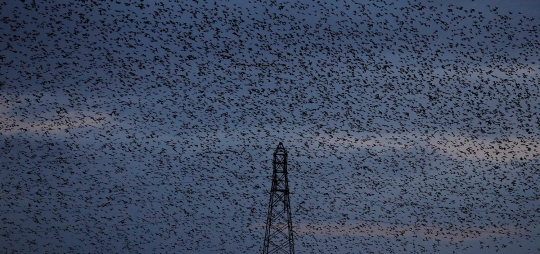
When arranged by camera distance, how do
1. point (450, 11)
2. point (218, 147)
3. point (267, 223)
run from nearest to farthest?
point (450, 11), point (218, 147), point (267, 223)

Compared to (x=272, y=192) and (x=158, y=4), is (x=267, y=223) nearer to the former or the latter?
(x=272, y=192)

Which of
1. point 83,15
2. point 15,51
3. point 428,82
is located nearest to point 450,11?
point 428,82

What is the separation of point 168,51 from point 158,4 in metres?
2.26

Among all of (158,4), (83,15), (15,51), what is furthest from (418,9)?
(15,51)

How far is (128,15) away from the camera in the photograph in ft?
98.8

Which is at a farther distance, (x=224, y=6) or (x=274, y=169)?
(x=274, y=169)

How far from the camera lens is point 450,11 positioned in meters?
29.8

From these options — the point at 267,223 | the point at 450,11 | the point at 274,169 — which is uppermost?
the point at 450,11

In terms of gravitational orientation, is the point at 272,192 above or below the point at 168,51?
below

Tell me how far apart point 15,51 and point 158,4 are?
6490 millimetres

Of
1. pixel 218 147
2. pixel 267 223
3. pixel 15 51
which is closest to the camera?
pixel 15 51

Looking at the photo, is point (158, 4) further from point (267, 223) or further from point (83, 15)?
point (267, 223)

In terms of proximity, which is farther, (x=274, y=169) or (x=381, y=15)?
(x=274, y=169)

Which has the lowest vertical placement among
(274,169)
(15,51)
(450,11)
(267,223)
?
(267,223)
